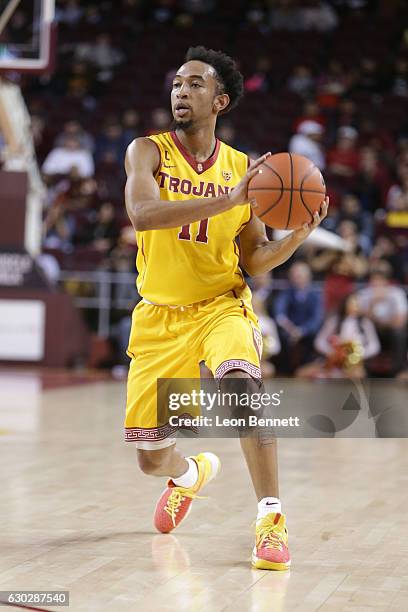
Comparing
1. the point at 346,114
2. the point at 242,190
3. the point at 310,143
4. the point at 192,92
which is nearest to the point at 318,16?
the point at 346,114

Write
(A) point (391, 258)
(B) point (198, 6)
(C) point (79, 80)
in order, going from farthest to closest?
1. (B) point (198, 6)
2. (C) point (79, 80)
3. (A) point (391, 258)

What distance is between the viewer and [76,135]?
1636 cm

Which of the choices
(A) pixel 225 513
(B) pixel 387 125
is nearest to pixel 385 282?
(B) pixel 387 125

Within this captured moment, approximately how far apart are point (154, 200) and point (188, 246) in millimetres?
370

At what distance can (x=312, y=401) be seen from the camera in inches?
412

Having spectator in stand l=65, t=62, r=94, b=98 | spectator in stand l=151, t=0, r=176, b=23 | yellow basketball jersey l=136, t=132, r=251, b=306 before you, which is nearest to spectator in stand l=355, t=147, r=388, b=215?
spectator in stand l=65, t=62, r=94, b=98

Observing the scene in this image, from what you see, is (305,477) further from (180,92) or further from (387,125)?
(387,125)

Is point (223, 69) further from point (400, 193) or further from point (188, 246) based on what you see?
point (400, 193)

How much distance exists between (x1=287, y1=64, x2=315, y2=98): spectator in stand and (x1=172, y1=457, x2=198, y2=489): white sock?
44.5ft

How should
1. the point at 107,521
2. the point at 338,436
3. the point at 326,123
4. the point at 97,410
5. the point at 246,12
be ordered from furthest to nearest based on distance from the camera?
the point at 246,12 → the point at 326,123 → the point at 97,410 → the point at 338,436 → the point at 107,521

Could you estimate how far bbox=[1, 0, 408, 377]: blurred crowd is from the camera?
12.8m

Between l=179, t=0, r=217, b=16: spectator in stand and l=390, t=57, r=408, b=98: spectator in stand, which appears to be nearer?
l=390, t=57, r=408, b=98: spectator in stand

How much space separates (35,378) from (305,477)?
6.66 m

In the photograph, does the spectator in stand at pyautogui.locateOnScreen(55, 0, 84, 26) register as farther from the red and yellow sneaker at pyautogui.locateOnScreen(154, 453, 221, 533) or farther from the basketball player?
the red and yellow sneaker at pyautogui.locateOnScreen(154, 453, 221, 533)
